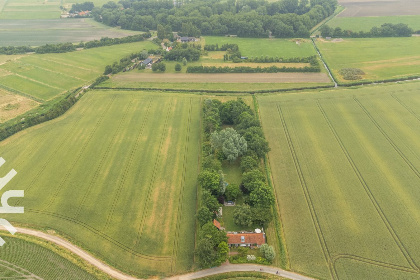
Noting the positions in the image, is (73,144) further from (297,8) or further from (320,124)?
(297,8)

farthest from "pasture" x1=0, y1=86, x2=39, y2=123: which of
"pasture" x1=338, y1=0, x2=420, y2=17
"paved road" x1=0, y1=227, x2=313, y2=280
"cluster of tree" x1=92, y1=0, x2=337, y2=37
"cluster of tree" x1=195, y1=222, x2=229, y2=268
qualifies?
"pasture" x1=338, y1=0, x2=420, y2=17

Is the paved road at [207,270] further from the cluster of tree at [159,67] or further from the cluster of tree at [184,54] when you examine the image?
the cluster of tree at [184,54]

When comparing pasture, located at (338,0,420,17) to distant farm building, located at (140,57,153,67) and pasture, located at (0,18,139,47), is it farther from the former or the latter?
pasture, located at (0,18,139,47)

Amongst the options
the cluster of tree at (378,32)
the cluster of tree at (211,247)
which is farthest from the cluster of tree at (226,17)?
the cluster of tree at (211,247)

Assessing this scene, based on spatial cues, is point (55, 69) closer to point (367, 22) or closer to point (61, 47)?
point (61, 47)

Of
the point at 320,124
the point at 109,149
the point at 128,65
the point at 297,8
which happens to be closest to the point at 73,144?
the point at 109,149

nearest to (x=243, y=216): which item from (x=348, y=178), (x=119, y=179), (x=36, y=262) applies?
(x=348, y=178)
